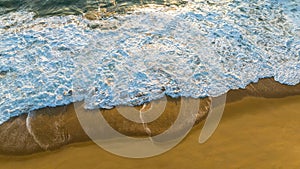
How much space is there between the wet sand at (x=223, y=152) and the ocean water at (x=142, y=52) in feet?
1.96

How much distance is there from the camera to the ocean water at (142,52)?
438 centimetres

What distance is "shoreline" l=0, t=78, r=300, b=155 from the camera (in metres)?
3.80

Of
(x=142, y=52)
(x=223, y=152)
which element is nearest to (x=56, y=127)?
(x=142, y=52)

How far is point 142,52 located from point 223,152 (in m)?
1.95

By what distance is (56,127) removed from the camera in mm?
3955

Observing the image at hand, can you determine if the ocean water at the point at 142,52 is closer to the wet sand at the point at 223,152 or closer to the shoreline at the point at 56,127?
the shoreline at the point at 56,127

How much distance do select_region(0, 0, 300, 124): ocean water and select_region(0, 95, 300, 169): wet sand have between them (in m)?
0.60

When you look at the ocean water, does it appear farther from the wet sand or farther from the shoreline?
the wet sand

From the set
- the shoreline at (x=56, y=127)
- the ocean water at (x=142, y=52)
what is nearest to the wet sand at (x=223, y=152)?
the shoreline at (x=56, y=127)

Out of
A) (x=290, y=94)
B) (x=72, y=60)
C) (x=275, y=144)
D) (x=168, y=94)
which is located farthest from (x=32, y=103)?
(x=290, y=94)

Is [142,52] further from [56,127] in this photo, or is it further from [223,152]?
[223,152]

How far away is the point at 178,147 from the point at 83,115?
1.18 metres

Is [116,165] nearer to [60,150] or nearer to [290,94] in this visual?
[60,150]

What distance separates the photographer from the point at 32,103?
4.20 m
